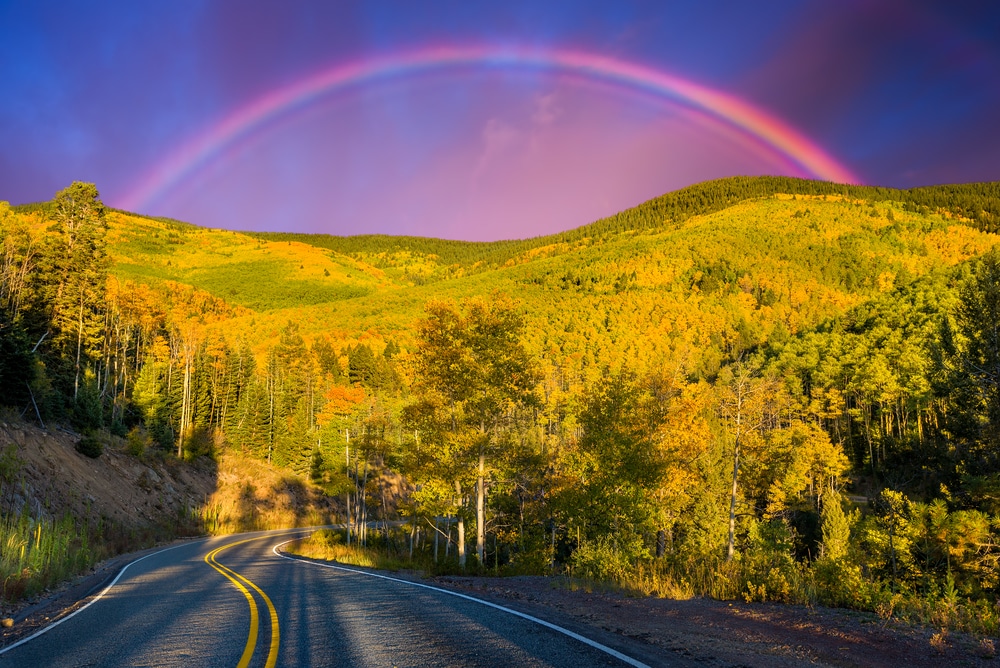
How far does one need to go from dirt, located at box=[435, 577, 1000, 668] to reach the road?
90cm

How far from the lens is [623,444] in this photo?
2781cm

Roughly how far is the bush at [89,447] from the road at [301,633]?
3006cm

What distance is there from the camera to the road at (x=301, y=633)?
673 centimetres

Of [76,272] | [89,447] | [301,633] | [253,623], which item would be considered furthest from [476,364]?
[76,272]

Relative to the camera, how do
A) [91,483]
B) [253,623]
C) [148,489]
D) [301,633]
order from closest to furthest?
[301,633], [253,623], [91,483], [148,489]

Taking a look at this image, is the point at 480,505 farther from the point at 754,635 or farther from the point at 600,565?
the point at 754,635

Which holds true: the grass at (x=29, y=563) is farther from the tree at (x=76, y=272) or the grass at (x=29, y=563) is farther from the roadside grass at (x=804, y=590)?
the tree at (x=76, y=272)

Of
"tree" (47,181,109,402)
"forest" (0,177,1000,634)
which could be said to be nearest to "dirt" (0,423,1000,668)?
"forest" (0,177,1000,634)

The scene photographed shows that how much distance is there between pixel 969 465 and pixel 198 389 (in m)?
76.2

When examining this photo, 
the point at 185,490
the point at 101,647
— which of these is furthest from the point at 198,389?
the point at 101,647

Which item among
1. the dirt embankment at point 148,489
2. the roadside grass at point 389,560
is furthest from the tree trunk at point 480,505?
the dirt embankment at point 148,489

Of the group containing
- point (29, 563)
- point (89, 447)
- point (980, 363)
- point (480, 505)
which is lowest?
point (29, 563)

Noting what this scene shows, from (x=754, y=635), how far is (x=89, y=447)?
143ft

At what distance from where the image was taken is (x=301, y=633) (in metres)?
8.16
